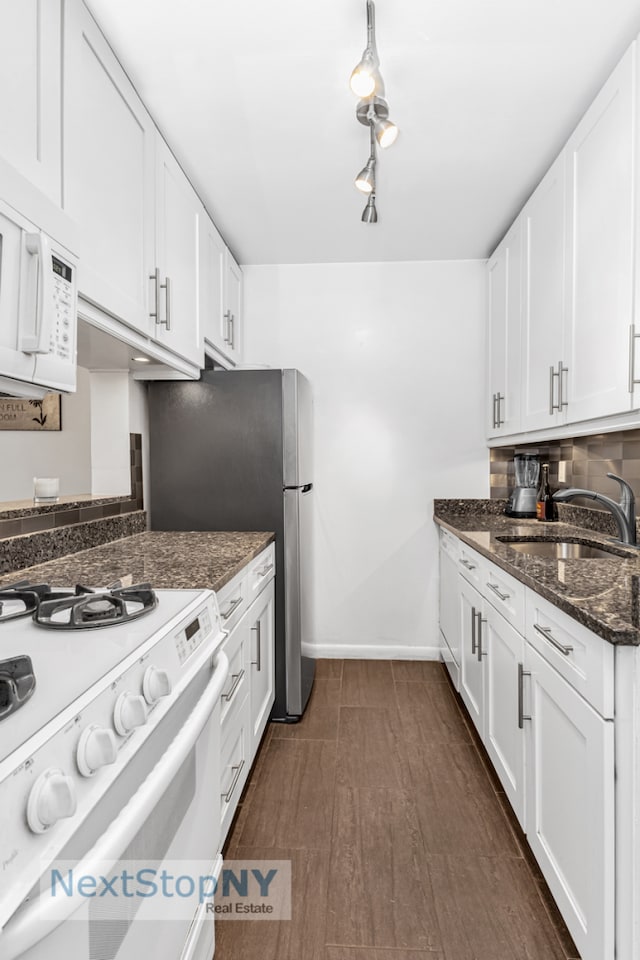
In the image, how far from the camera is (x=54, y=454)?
3.78 metres

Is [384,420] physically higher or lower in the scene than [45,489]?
higher

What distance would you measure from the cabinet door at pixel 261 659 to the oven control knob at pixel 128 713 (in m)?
1.17

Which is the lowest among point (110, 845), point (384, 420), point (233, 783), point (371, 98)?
point (233, 783)

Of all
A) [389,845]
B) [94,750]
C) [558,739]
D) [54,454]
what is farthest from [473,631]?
[54,454]

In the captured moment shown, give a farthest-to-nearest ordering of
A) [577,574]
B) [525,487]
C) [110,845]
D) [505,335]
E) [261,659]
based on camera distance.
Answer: [525,487] < [505,335] < [261,659] < [577,574] < [110,845]

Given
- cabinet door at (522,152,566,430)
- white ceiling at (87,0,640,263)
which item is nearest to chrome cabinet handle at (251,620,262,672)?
cabinet door at (522,152,566,430)

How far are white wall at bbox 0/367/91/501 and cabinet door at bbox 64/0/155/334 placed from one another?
6.20ft

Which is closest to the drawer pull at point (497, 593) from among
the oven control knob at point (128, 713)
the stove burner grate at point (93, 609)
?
the stove burner grate at point (93, 609)

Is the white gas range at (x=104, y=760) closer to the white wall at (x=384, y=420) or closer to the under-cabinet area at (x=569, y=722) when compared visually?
the under-cabinet area at (x=569, y=722)

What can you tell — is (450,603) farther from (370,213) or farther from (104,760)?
(104,760)

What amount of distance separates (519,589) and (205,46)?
1.79 metres

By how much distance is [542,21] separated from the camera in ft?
4.99

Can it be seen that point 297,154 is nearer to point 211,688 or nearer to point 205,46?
point 205,46

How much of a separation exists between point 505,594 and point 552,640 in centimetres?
45
